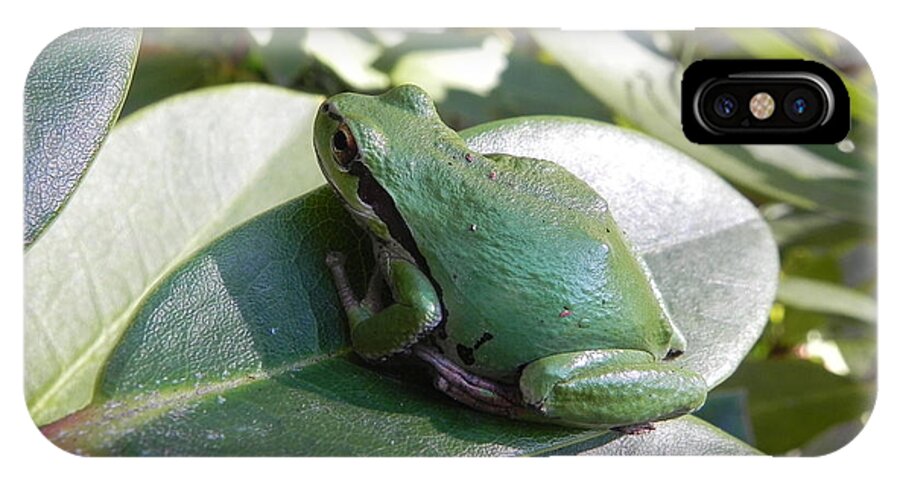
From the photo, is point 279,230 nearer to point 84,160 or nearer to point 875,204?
point 84,160

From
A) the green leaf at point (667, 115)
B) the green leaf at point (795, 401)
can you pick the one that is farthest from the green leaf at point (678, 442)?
the green leaf at point (667, 115)

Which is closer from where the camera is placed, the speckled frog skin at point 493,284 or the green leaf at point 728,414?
the speckled frog skin at point 493,284

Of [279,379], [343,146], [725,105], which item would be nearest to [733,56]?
[725,105]

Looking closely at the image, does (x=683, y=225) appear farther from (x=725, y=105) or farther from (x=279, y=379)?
(x=279, y=379)

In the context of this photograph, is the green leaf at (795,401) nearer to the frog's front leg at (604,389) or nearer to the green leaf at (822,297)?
the green leaf at (822,297)

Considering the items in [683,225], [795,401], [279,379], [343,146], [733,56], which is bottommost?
[795,401]
